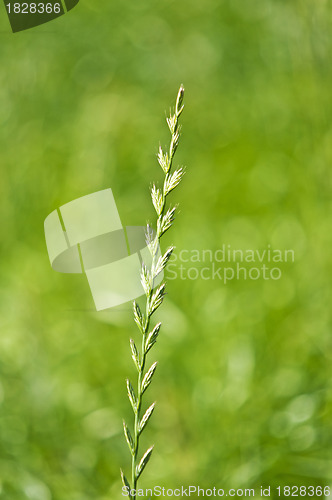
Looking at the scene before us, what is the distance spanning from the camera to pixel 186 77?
1659mm

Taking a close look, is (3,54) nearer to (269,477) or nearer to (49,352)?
(49,352)

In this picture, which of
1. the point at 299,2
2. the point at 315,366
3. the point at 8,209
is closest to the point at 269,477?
the point at 315,366
